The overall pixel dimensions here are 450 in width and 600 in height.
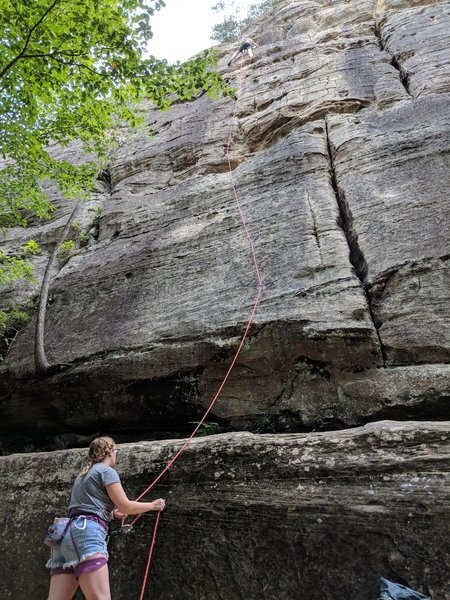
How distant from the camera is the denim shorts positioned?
3615 millimetres

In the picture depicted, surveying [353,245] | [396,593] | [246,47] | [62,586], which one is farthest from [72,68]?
[246,47]

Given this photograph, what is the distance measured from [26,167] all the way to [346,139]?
252 inches

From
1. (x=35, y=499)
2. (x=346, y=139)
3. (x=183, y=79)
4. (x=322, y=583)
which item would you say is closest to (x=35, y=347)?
(x=35, y=499)

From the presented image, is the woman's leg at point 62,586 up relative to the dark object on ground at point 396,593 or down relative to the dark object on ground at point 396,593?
up

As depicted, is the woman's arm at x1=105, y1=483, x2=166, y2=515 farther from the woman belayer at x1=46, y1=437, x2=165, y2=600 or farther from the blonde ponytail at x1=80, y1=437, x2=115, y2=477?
the blonde ponytail at x1=80, y1=437, x2=115, y2=477

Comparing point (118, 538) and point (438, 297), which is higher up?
point (438, 297)

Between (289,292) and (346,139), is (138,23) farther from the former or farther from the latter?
(289,292)

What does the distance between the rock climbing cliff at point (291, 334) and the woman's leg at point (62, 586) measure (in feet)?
2.19

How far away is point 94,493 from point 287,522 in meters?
1.73

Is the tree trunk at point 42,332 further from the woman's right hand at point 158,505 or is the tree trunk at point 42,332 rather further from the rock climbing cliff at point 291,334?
the woman's right hand at point 158,505

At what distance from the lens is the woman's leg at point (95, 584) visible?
3559 millimetres

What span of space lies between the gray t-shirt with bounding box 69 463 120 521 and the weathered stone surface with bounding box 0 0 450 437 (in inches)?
95.9

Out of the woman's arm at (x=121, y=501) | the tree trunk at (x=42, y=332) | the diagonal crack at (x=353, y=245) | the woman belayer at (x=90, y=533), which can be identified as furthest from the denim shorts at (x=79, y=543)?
the tree trunk at (x=42, y=332)

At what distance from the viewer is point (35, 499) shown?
5.18 metres
